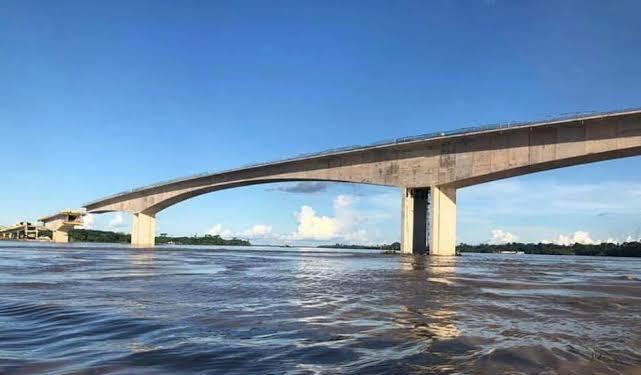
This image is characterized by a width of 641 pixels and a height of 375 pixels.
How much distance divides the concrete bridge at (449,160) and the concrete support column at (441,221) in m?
0.10

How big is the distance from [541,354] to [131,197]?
313ft

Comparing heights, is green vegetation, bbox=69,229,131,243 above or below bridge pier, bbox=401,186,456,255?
below

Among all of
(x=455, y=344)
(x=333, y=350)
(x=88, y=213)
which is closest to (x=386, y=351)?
(x=333, y=350)

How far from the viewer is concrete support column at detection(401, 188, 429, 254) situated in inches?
2207

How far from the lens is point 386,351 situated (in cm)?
629

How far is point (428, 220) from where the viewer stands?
5800cm

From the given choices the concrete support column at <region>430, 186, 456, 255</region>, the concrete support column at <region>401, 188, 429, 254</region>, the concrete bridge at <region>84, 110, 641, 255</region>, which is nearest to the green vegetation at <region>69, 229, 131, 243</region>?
the concrete bridge at <region>84, 110, 641, 255</region>

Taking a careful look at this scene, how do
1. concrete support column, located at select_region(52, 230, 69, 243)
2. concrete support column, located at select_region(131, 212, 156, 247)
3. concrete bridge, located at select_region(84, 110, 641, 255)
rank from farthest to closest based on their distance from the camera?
1. concrete support column, located at select_region(52, 230, 69, 243)
2. concrete support column, located at select_region(131, 212, 156, 247)
3. concrete bridge, located at select_region(84, 110, 641, 255)

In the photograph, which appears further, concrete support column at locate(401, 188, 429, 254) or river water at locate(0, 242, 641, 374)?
concrete support column at locate(401, 188, 429, 254)

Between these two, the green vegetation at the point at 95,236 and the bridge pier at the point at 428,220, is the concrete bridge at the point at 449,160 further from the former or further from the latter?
the green vegetation at the point at 95,236

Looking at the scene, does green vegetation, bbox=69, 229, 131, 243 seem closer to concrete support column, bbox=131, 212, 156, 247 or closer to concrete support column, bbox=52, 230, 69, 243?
concrete support column, bbox=52, 230, 69, 243

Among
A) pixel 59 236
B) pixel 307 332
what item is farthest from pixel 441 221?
pixel 59 236

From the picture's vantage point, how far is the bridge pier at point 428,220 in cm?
5362

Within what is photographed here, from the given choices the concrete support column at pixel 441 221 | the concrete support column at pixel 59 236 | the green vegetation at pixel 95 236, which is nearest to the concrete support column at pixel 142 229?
the concrete support column at pixel 59 236
